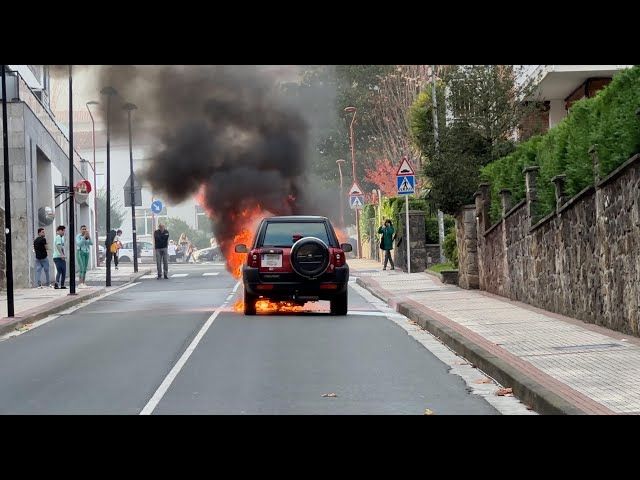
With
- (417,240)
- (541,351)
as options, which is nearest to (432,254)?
(417,240)

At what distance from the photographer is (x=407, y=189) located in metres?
32.5

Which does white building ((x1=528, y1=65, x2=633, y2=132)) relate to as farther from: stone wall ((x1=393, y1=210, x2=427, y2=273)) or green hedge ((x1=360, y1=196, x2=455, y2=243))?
stone wall ((x1=393, y1=210, x2=427, y2=273))

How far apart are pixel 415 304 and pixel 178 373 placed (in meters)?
10.3

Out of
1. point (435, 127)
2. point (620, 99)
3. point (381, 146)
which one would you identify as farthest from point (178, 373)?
point (381, 146)

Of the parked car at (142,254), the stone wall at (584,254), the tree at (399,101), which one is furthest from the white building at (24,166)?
the parked car at (142,254)

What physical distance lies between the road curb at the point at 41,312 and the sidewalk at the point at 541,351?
7.14 metres

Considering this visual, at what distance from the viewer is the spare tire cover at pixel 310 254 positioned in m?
21.7

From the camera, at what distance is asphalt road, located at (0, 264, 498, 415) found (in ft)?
37.7

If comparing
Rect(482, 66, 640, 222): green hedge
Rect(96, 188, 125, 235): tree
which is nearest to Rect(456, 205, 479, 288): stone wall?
Rect(482, 66, 640, 222): green hedge

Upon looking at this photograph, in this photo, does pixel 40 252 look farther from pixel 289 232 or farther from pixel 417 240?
pixel 289 232

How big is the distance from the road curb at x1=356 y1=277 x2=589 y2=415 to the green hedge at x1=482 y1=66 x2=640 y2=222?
2.98 metres

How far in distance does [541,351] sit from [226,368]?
3659 millimetres

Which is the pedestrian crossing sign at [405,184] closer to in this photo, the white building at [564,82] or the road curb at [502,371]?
the white building at [564,82]
